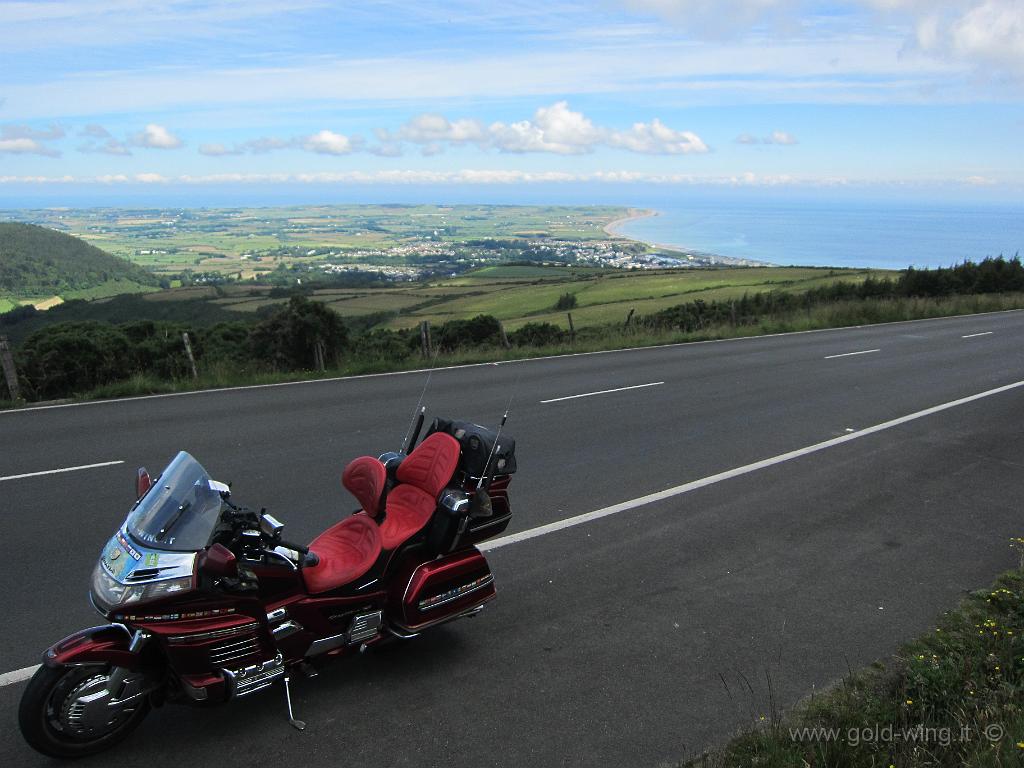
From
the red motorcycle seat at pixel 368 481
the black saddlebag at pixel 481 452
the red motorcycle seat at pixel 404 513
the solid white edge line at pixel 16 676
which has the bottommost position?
the solid white edge line at pixel 16 676

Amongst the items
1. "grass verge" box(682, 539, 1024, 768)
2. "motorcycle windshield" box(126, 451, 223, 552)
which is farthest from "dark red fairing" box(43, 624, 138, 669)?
"grass verge" box(682, 539, 1024, 768)

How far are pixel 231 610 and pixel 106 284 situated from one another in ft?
189

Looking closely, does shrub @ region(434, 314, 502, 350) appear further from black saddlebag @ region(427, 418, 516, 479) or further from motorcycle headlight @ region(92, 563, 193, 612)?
motorcycle headlight @ region(92, 563, 193, 612)

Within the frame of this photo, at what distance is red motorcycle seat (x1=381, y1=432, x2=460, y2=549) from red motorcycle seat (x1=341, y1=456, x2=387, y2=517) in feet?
0.41

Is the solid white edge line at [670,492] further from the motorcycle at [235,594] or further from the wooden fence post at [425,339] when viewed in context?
the wooden fence post at [425,339]

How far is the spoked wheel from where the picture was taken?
348cm

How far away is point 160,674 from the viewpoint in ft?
12.4

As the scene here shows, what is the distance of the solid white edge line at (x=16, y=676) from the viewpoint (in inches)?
169

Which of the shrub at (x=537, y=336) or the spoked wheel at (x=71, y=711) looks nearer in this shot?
the spoked wheel at (x=71, y=711)

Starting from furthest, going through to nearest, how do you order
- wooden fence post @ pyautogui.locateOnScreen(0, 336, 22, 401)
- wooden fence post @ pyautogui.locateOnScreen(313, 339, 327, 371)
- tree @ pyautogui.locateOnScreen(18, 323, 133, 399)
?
wooden fence post @ pyautogui.locateOnScreen(313, 339, 327, 371)
tree @ pyautogui.locateOnScreen(18, 323, 133, 399)
wooden fence post @ pyautogui.locateOnScreen(0, 336, 22, 401)

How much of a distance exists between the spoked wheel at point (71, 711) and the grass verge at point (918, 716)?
2747 millimetres

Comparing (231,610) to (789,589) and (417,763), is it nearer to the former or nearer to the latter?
(417,763)

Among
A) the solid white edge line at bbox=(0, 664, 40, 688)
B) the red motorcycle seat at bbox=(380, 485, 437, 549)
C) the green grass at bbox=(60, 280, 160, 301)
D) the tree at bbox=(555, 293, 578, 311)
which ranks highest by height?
the tree at bbox=(555, 293, 578, 311)

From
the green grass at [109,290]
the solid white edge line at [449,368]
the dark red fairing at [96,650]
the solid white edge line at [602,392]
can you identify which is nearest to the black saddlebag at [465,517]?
the dark red fairing at [96,650]
